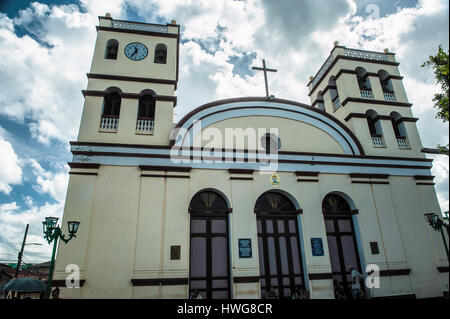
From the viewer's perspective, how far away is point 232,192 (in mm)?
11641

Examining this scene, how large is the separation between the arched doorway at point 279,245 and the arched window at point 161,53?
836 centimetres

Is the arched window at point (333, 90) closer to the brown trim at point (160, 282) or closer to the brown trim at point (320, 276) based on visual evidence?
the brown trim at point (320, 276)

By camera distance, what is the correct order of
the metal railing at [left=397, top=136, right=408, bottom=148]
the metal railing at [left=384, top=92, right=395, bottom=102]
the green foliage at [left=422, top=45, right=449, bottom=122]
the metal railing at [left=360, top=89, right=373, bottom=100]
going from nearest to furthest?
the green foliage at [left=422, top=45, right=449, bottom=122]
the metal railing at [left=397, top=136, right=408, bottom=148]
the metal railing at [left=360, top=89, right=373, bottom=100]
the metal railing at [left=384, top=92, right=395, bottom=102]

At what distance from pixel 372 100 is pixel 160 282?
1364 centimetres

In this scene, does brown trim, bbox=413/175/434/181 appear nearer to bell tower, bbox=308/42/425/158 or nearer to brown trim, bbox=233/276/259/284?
bell tower, bbox=308/42/425/158

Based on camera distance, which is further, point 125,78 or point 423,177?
point 423,177

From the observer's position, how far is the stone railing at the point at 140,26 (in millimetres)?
14065

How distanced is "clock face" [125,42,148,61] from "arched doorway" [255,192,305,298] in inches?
346

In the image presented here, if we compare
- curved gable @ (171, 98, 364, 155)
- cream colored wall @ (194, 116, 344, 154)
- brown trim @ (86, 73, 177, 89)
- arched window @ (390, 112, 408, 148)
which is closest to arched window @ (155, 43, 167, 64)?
brown trim @ (86, 73, 177, 89)

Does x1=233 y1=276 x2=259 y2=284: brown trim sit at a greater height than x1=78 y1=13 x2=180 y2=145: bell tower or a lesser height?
lesser

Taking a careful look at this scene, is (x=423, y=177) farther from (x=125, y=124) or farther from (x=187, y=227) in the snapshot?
(x=125, y=124)

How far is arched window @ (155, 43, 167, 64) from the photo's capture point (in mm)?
13945

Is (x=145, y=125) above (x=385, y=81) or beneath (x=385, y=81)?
beneath

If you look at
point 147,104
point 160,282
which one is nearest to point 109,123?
point 147,104
